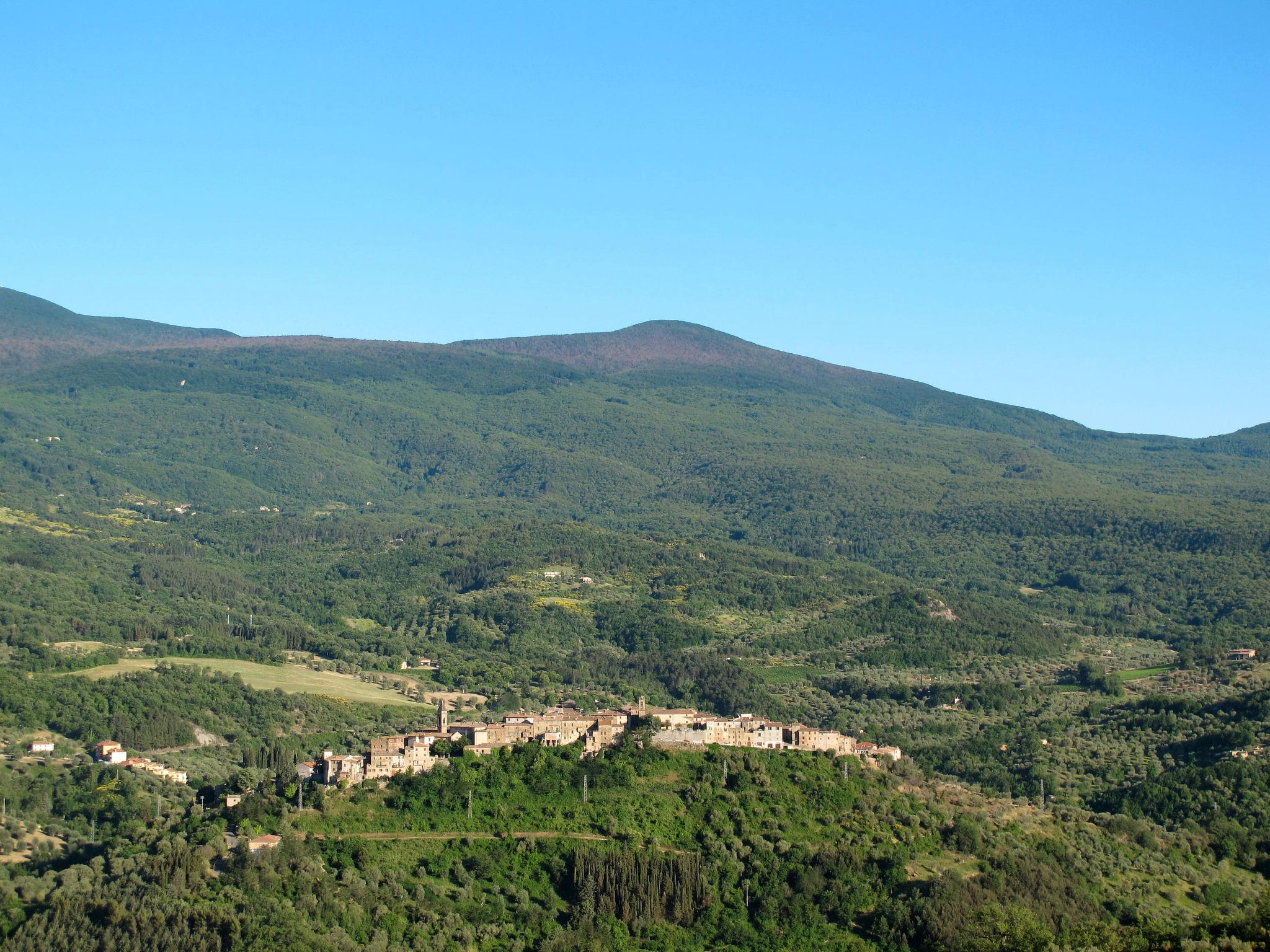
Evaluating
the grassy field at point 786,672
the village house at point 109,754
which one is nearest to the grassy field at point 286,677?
the village house at point 109,754

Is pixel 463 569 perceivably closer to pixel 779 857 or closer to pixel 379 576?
pixel 379 576

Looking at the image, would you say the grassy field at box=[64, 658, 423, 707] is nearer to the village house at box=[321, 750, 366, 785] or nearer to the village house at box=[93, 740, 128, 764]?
the village house at box=[93, 740, 128, 764]

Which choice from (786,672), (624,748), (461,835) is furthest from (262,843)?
(786,672)

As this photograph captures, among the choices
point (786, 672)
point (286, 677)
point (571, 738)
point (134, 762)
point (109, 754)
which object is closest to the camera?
point (571, 738)

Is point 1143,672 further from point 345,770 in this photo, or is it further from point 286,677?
point 345,770

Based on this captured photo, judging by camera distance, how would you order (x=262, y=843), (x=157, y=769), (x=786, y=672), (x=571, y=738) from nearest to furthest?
1. (x=262, y=843)
2. (x=571, y=738)
3. (x=157, y=769)
4. (x=786, y=672)

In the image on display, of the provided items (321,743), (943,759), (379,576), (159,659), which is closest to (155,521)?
(379,576)

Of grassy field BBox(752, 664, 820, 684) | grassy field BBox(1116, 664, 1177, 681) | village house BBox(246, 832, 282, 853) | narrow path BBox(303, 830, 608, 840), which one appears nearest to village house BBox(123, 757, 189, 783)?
narrow path BBox(303, 830, 608, 840)

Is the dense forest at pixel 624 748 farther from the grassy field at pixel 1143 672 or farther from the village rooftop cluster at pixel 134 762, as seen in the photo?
the village rooftop cluster at pixel 134 762
